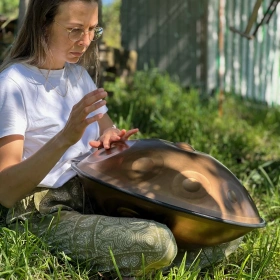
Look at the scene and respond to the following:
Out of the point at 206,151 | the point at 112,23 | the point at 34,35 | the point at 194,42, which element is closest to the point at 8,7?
the point at 112,23

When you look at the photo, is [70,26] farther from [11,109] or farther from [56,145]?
[56,145]

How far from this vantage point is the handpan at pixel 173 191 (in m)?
2.53

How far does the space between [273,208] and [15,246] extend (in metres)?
1.66

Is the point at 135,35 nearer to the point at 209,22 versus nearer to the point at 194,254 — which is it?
the point at 209,22

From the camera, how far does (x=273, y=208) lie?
369cm

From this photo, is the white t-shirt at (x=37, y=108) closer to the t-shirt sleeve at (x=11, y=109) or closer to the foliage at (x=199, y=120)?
the t-shirt sleeve at (x=11, y=109)

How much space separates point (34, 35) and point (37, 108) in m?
0.30

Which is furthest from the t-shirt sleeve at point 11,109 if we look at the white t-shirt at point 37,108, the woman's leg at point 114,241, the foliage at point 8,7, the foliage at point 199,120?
the foliage at point 8,7

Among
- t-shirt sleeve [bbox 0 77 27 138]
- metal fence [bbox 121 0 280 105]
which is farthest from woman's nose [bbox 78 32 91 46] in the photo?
metal fence [bbox 121 0 280 105]

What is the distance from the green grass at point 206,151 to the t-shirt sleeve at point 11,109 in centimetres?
40

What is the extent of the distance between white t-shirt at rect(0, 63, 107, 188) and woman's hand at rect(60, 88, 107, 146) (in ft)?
0.99

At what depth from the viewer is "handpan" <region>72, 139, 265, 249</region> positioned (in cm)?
253

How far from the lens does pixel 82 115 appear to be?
7.72ft

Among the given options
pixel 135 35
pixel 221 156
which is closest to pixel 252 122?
pixel 221 156
